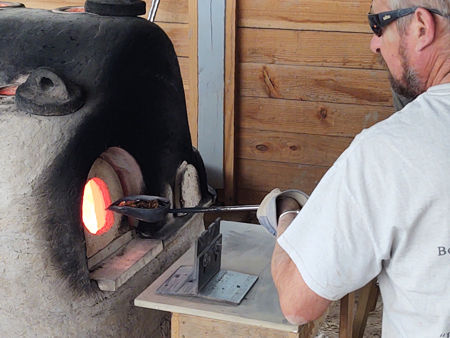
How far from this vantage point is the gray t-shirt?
131cm

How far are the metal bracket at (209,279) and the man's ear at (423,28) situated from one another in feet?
2.75

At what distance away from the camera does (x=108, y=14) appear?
7.30 ft

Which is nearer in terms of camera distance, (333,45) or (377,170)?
(377,170)

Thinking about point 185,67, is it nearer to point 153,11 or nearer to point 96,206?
point 153,11

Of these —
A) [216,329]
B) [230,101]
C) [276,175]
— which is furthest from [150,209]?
[276,175]

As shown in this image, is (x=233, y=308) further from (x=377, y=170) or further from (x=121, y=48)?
(x=121, y=48)

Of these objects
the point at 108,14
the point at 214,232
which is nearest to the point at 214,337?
the point at 214,232

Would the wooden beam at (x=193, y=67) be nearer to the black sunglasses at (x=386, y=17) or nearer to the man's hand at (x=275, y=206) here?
the man's hand at (x=275, y=206)

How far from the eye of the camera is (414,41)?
57.4 inches

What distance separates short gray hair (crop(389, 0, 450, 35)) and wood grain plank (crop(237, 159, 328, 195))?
7.07ft

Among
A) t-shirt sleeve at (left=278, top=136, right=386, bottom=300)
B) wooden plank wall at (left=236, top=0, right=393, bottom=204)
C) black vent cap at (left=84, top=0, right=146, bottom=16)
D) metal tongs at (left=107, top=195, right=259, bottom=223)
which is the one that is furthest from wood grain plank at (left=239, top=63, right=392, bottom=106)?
t-shirt sleeve at (left=278, top=136, right=386, bottom=300)

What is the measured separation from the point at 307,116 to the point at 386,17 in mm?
2068

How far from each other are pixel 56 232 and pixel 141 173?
52 cm

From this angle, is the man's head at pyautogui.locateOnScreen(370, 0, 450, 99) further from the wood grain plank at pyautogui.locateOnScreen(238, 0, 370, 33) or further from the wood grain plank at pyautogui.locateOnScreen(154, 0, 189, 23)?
the wood grain plank at pyautogui.locateOnScreen(154, 0, 189, 23)
